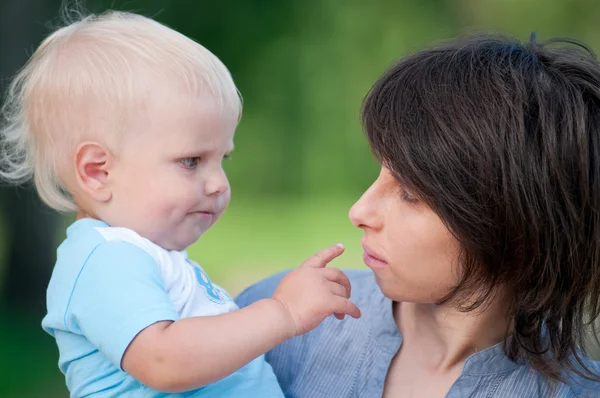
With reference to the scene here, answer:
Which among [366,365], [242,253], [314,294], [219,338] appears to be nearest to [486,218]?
[314,294]

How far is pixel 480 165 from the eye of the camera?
5.67 feet

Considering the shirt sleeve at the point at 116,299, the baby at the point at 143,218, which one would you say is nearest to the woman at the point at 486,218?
the baby at the point at 143,218

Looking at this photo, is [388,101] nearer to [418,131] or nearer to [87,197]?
[418,131]

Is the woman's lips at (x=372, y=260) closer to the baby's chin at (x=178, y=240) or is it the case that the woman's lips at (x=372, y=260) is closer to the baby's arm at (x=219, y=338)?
the baby's arm at (x=219, y=338)

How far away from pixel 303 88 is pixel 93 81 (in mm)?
8824

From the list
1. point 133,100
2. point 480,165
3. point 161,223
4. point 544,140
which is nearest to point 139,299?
A: point 161,223

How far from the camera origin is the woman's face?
1791mm

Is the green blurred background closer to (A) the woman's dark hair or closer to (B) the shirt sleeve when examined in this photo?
(A) the woman's dark hair

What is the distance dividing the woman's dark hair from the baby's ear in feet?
1.92

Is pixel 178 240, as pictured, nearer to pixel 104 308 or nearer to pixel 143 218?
pixel 143 218

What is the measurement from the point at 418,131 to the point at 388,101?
0.40 ft

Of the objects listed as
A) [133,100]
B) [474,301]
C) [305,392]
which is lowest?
[305,392]

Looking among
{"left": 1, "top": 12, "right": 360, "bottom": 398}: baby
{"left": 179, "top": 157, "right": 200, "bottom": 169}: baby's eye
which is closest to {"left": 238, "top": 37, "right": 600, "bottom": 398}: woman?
{"left": 1, "top": 12, "right": 360, "bottom": 398}: baby

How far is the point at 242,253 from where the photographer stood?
866cm
